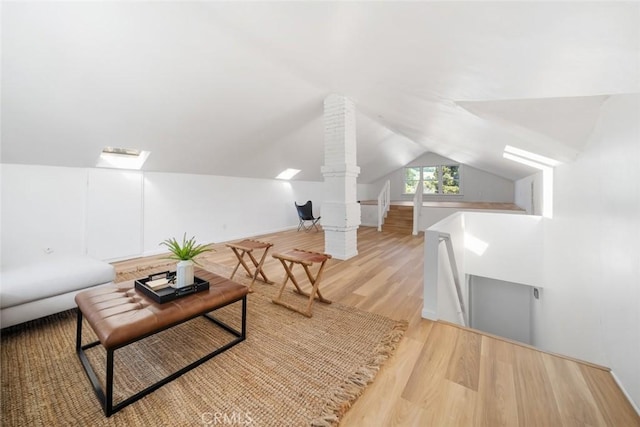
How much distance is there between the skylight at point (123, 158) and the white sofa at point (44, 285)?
2.05m

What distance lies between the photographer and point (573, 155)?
7.68 ft

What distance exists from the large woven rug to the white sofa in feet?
0.59

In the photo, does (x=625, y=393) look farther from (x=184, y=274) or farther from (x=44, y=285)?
(x=44, y=285)

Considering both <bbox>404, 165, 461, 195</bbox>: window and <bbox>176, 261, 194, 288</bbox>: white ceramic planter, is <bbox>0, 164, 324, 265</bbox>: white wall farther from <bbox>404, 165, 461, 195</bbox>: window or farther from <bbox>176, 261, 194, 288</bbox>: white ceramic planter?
<bbox>404, 165, 461, 195</bbox>: window

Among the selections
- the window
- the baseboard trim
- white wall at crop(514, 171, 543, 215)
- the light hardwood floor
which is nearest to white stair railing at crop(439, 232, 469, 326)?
the light hardwood floor

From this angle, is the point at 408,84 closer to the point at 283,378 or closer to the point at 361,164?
the point at 283,378

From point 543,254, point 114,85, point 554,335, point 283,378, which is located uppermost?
point 114,85

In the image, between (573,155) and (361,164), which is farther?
(361,164)

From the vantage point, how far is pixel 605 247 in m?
1.78

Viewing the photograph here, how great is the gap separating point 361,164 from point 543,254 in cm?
537

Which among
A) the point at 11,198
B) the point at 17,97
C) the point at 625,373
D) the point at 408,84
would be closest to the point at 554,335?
the point at 625,373

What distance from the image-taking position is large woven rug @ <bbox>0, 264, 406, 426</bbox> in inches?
46.4

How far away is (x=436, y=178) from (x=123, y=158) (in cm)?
981

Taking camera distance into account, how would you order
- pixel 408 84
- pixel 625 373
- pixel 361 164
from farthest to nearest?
pixel 361 164
pixel 408 84
pixel 625 373
